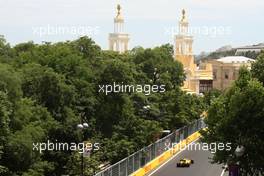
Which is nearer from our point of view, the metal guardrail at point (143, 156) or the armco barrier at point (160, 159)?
the metal guardrail at point (143, 156)

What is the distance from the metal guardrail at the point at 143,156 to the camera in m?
37.2

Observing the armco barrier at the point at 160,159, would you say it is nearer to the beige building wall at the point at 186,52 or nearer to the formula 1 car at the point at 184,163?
the formula 1 car at the point at 184,163

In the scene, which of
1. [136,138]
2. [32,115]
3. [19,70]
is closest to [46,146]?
[32,115]

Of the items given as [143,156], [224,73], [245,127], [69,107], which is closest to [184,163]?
[143,156]

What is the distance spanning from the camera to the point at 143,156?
43969mm

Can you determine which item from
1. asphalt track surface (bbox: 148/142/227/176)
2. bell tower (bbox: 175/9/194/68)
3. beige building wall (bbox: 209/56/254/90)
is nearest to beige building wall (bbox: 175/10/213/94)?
bell tower (bbox: 175/9/194/68)

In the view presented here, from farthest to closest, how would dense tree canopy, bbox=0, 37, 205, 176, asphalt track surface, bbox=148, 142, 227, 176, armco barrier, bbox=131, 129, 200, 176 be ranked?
1. asphalt track surface, bbox=148, 142, 227, 176
2. armco barrier, bbox=131, 129, 200, 176
3. dense tree canopy, bbox=0, 37, 205, 176

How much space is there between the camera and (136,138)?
153 feet

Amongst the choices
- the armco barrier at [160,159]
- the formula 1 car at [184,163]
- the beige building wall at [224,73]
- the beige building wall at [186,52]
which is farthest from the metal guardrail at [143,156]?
the beige building wall at [224,73]

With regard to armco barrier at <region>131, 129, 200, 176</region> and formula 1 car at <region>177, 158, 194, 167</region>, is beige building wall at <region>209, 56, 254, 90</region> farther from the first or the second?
formula 1 car at <region>177, 158, 194, 167</region>

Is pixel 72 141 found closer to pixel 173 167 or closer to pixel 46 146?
pixel 46 146

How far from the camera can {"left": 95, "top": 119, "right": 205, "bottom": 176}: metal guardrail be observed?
37.2 meters

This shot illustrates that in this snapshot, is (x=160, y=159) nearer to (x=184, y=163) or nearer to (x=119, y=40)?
(x=184, y=163)

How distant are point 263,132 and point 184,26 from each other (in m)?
71.6
